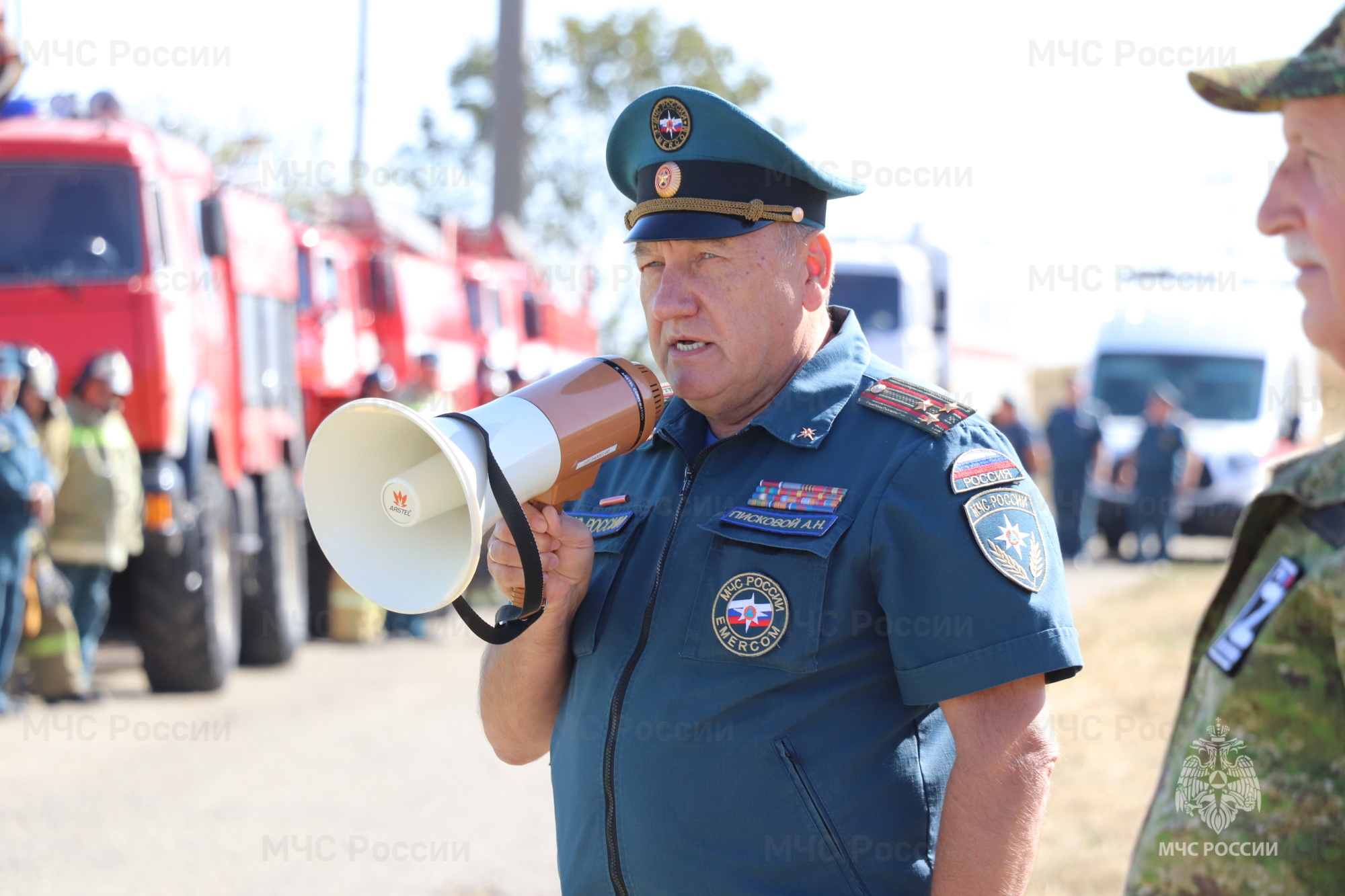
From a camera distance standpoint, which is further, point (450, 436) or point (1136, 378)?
point (1136, 378)

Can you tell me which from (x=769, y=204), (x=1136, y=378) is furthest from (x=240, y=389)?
(x=1136, y=378)

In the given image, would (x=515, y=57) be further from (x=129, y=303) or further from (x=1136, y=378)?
(x=129, y=303)

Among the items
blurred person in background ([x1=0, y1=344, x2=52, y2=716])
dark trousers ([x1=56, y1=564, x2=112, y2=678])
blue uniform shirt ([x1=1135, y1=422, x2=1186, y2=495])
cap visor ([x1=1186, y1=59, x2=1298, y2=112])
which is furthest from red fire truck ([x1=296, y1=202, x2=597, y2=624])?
cap visor ([x1=1186, y1=59, x2=1298, y2=112])

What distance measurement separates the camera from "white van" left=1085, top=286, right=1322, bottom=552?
641 inches

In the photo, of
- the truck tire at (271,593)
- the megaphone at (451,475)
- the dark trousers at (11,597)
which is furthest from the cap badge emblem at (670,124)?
the truck tire at (271,593)

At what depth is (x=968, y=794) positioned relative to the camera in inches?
79.9

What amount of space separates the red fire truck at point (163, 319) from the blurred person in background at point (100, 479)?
0.13 m

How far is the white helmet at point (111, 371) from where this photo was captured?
7.48m

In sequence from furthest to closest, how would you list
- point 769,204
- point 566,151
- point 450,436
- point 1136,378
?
point 566,151, point 1136,378, point 769,204, point 450,436

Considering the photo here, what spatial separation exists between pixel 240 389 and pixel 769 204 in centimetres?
723

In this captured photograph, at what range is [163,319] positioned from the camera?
25.3 ft

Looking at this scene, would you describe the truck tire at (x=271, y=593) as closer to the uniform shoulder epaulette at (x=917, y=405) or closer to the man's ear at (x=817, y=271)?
the man's ear at (x=817, y=271)

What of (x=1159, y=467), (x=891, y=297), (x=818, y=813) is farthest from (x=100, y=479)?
(x=1159, y=467)

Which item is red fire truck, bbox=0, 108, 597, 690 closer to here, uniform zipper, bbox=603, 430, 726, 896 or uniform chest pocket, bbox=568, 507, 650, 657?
uniform chest pocket, bbox=568, 507, 650, 657
